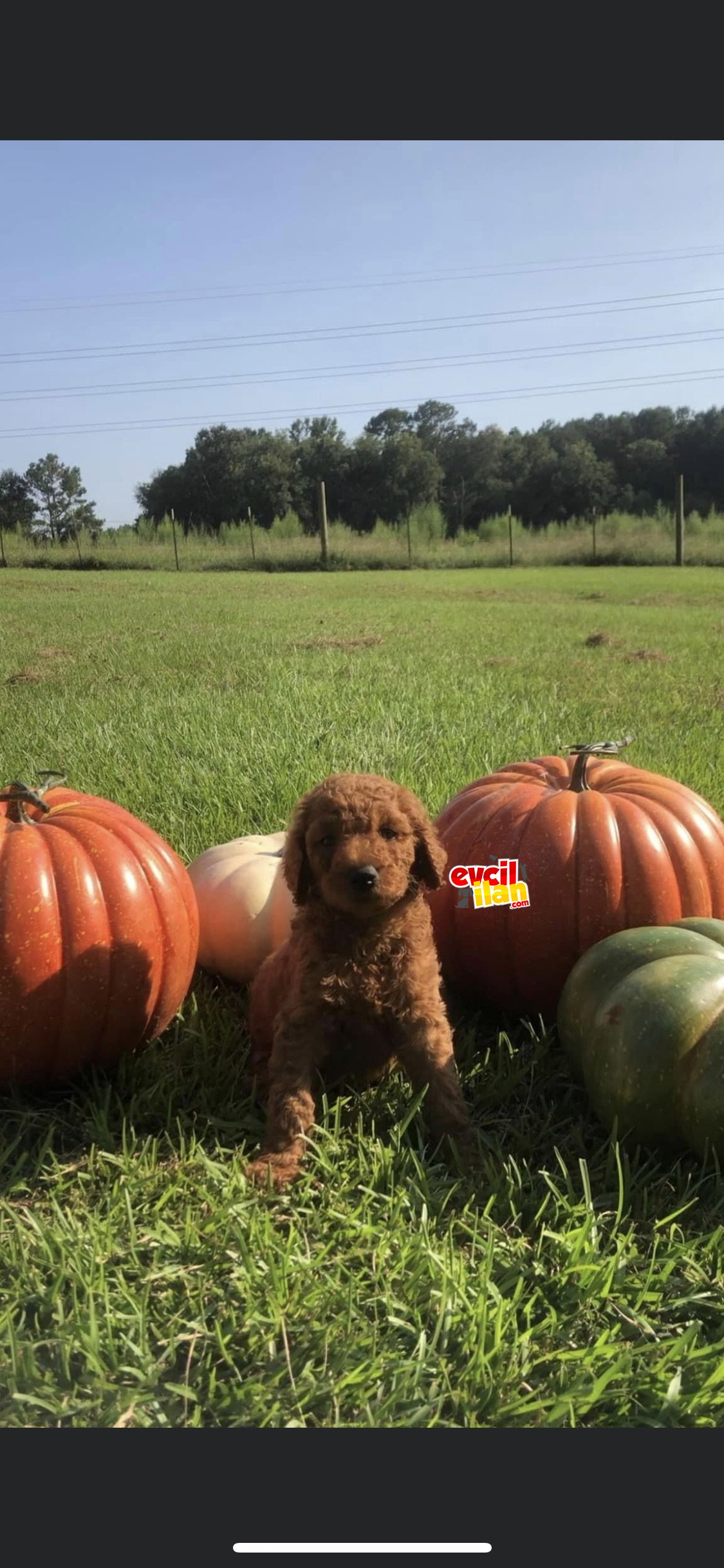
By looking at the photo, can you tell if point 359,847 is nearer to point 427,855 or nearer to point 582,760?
point 427,855

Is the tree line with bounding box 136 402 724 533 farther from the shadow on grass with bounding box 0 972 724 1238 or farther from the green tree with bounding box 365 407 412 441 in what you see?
the shadow on grass with bounding box 0 972 724 1238

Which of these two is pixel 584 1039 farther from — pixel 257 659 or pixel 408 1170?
pixel 257 659

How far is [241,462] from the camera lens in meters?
4.54

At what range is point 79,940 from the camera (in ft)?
9.21

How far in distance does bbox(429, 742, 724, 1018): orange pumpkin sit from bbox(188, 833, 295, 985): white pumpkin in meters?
0.54

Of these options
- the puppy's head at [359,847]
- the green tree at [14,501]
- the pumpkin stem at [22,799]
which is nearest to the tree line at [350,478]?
the green tree at [14,501]

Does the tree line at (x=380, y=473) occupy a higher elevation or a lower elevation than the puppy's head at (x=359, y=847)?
higher

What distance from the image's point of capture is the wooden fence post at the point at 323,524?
15.9ft

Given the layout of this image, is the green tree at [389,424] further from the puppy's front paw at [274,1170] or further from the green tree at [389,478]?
the puppy's front paw at [274,1170]

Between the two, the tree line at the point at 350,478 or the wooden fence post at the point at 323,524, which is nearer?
the tree line at the point at 350,478

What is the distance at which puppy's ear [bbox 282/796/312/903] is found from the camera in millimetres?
2635

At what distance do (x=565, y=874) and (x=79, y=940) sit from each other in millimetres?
1422

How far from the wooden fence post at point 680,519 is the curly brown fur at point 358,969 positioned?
259 inches
